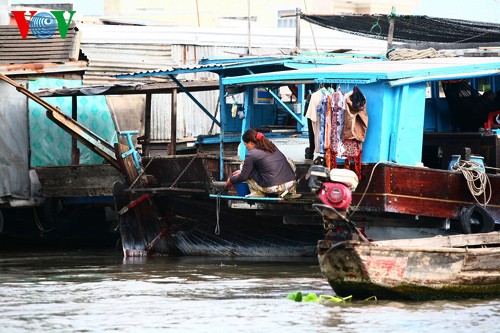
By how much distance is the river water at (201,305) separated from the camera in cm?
896

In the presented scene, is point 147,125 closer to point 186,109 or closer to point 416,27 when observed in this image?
point 186,109

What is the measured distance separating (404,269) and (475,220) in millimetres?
2867

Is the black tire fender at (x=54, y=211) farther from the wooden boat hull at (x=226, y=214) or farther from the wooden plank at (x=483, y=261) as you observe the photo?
the wooden plank at (x=483, y=261)

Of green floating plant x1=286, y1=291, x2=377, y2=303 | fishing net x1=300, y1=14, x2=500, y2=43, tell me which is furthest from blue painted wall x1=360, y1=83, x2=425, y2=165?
fishing net x1=300, y1=14, x2=500, y2=43

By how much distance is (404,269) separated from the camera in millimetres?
9930

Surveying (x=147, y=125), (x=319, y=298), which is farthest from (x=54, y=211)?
(x=319, y=298)

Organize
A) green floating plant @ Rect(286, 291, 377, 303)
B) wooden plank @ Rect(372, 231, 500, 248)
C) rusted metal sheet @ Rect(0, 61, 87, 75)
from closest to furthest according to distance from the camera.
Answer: green floating plant @ Rect(286, 291, 377, 303)
wooden plank @ Rect(372, 231, 500, 248)
rusted metal sheet @ Rect(0, 61, 87, 75)

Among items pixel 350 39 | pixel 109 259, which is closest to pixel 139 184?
pixel 109 259

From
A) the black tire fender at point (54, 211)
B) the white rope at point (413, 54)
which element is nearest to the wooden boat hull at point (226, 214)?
the black tire fender at point (54, 211)

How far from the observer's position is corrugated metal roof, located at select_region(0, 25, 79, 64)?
18562mm

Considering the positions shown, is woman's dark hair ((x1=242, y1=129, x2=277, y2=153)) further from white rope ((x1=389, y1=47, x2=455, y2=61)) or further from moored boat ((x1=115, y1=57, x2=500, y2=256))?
white rope ((x1=389, y1=47, x2=455, y2=61))

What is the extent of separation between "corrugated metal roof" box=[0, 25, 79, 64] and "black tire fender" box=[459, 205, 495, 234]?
27.6 ft

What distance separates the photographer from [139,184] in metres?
15.2

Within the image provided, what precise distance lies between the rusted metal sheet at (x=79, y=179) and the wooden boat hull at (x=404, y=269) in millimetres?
7327
